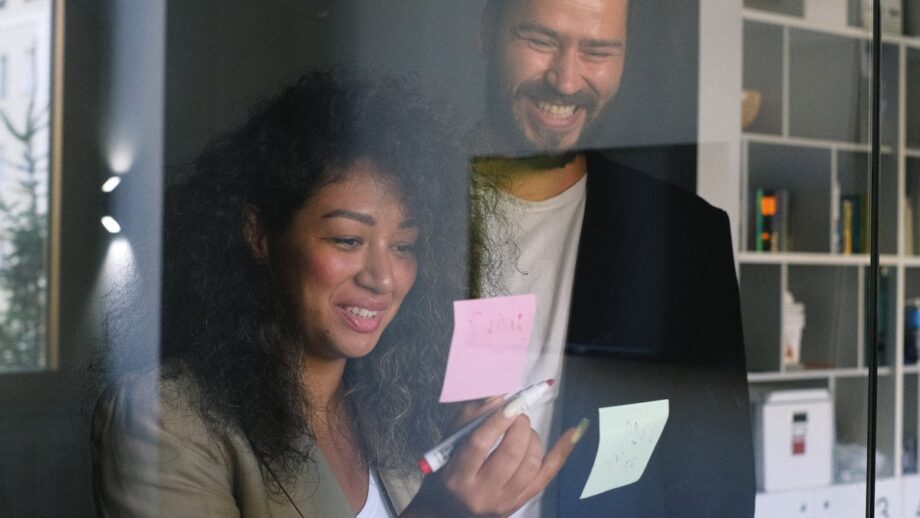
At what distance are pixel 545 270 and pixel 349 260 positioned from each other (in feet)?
1.04

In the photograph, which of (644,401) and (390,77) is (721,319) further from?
(390,77)

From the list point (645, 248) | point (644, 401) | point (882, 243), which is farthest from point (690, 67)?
point (882, 243)

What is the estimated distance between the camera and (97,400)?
914 mm

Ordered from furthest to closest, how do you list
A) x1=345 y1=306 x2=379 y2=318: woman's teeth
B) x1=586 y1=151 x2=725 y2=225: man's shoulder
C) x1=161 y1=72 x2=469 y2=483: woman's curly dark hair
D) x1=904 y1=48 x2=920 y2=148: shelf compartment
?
1. x1=904 y1=48 x2=920 y2=148: shelf compartment
2. x1=586 y1=151 x2=725 y2=225: man's shoulder
3. x1=345 y1=306 x2=379 y2=318: woman's teeth
4. x1=161 y1=72 x2=469 y2=483: woman's curly dark hair

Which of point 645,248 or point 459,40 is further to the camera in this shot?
point 645,248

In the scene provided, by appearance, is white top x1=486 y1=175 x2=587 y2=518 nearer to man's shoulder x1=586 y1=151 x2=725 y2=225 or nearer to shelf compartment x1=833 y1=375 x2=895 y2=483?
man's shoulder x1=586 y1=151 x2=725 y2=225

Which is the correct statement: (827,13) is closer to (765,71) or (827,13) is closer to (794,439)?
(765,71)

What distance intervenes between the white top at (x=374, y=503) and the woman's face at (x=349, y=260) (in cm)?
15

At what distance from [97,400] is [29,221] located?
0.18m

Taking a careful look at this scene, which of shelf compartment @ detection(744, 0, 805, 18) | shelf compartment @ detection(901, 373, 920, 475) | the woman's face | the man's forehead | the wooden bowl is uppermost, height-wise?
shelf compartment @ detection(744, 0, 805, 18)

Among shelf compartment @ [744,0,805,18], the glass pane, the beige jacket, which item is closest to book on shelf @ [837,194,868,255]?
the glass pane

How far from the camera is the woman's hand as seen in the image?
1184mm

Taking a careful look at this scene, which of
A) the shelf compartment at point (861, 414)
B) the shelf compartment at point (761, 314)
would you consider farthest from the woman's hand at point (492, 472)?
the shelf compartment at point (861, 414)

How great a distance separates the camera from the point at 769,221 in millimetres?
1604
